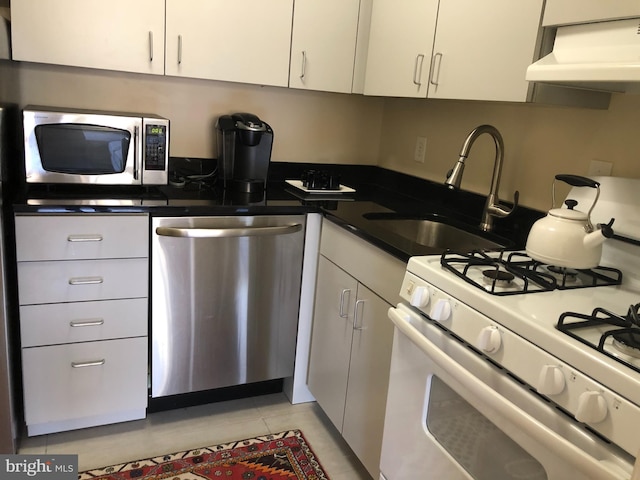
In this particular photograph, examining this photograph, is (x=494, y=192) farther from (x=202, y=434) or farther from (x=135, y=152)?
(x=202, y=434)

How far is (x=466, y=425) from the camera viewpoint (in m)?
1.22

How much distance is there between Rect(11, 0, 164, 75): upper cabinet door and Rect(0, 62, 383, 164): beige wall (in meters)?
0.15

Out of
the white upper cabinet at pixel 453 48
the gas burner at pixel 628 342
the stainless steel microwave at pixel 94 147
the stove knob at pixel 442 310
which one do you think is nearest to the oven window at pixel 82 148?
the stainless steel microwave at pixel 94 147

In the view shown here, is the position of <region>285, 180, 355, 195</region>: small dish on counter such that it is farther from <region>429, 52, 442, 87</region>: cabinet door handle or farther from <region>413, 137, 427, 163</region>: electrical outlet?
<region>429, 52, 442, 87</region>: cabinet door handle

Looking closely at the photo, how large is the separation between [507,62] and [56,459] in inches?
78.8

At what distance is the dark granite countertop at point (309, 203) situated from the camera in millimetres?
1797

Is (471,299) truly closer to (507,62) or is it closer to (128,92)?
(507,62)

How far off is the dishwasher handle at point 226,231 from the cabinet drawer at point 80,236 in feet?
0.28

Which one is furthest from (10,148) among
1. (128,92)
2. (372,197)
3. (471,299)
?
(471,299)

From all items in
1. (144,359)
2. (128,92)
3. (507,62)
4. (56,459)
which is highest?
(507,62)

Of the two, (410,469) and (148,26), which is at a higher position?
(148,26)

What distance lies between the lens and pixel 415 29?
6.57 ft

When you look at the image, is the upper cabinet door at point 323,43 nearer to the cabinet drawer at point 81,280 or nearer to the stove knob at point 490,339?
the cabinet drawer at point 81,280

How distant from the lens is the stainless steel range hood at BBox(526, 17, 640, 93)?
1.16 m
